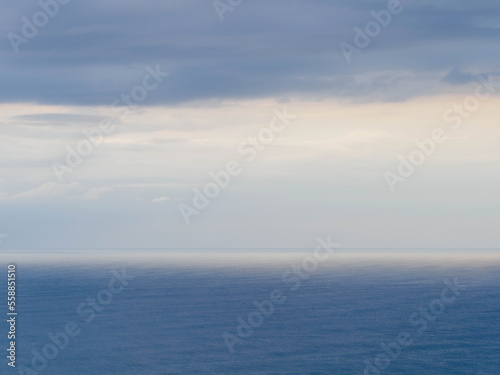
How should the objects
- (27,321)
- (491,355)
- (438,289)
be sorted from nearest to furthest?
(491,355) → (27,321) → (438,289)

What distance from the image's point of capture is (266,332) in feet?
380

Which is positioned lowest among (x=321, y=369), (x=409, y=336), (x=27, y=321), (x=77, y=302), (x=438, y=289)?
(x=321, y=369)

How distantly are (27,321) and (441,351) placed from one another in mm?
78459

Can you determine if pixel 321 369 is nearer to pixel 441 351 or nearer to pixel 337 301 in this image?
pixel 441 351

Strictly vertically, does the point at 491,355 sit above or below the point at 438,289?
below

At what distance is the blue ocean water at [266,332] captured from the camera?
91812mm

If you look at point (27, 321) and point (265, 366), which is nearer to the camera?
point (265, 366)

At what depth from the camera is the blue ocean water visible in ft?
301

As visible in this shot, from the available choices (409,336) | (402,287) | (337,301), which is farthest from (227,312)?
(402,287)

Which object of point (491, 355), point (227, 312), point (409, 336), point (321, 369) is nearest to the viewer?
point (321, 369)

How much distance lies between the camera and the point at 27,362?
94.4 meters

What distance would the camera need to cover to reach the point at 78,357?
97.6 metres

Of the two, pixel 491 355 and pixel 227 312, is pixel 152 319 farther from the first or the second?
pixel 491 355

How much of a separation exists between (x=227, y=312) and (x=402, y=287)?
2841 inches
